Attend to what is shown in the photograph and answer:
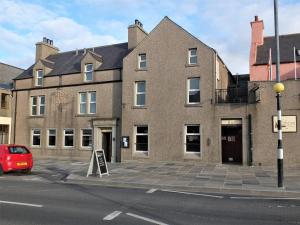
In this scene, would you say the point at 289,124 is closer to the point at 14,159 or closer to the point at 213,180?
the point at 213,180

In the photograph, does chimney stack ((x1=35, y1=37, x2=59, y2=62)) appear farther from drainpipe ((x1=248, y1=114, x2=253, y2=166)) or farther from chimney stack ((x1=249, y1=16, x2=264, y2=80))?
drainpipe ((x1=248, y1=114, x2=253, y2=166))

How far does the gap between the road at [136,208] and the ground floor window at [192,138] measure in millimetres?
10673

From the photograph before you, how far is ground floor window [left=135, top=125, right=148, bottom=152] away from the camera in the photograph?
Answer: 24.6 metres

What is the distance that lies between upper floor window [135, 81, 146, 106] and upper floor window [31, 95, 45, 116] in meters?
9.53

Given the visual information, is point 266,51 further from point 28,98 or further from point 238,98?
point 28,98

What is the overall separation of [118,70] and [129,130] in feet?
16.2

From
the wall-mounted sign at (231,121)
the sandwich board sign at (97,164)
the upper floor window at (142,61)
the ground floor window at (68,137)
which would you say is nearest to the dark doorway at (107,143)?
the ground floor window at (68,137)

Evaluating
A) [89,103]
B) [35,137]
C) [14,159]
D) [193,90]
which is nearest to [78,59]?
[89,103]

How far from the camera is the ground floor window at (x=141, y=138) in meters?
24.6

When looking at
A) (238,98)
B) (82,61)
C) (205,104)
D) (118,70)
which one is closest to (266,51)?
(238,98)

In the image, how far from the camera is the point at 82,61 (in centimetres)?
2825

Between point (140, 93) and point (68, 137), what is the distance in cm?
757

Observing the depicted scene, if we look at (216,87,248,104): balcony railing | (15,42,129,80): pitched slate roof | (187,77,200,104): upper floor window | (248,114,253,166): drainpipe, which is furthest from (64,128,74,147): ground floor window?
(248,114,253,166): drainpipe

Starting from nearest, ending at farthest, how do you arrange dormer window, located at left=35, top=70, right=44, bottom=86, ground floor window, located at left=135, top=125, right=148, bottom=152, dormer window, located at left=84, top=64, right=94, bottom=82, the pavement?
the pavement
ground floor window, located at left=135, top=125, right=148, bottom=152
dormer window, located at left=84, top=64, right=94, bottom=82
dormer window, located at left=35, top=70, right=44, bottom=86
